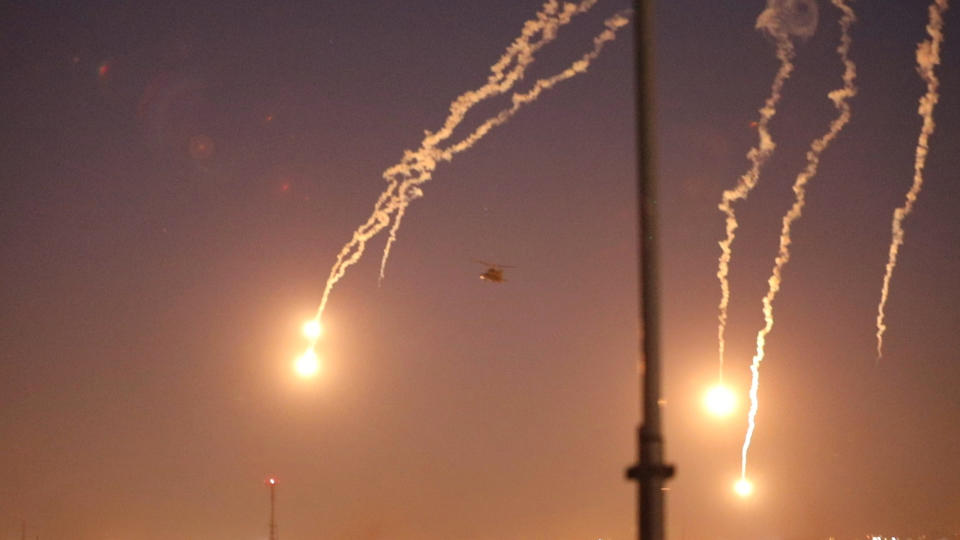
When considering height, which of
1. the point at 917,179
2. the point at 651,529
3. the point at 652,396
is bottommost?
the point at 651,529

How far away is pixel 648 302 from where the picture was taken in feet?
26.2

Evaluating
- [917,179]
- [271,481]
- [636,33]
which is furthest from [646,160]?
[271,481]

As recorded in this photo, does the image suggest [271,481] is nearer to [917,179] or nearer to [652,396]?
[917,179]

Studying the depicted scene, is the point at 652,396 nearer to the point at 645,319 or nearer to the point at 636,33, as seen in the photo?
the point at 645,319

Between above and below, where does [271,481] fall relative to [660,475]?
above

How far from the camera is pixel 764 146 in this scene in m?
21.9

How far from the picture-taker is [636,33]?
8.45 m

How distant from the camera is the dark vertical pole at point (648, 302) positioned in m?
7.73

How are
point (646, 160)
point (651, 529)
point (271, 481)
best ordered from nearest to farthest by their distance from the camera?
point (651, 529), point (646, 160), point (271, 481)

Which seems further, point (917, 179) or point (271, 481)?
point (271, 481)

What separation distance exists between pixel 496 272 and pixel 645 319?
20.8 meters

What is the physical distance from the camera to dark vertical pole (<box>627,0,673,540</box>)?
7730 mm

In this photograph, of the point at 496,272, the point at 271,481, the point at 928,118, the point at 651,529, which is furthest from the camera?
the point at 271,481

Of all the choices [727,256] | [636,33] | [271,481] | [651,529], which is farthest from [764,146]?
[271,481]
